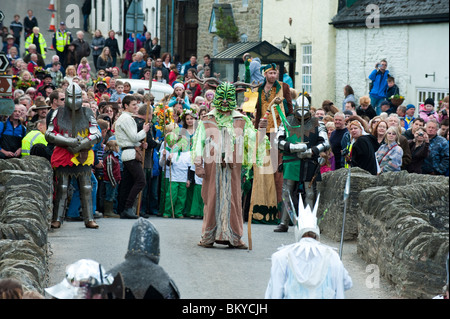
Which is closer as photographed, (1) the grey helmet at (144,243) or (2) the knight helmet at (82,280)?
(2) the knight helmet at (82,280)

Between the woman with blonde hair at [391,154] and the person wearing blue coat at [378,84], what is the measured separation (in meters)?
8.96

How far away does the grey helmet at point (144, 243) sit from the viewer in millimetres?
6684

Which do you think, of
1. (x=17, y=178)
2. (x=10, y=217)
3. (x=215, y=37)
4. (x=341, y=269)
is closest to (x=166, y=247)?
(x=17, y=178)

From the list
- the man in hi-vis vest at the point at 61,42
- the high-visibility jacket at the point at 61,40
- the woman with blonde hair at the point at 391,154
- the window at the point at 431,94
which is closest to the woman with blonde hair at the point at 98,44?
the man in hi-vis vest at the point at 61,42

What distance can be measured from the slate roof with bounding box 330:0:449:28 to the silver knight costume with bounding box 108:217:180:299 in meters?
16.7

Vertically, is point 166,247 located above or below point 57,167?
below

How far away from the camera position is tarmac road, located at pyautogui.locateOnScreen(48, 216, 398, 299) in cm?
1056

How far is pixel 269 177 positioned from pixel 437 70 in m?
8.75

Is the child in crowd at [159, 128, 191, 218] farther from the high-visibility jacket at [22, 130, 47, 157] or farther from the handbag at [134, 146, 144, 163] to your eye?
the high-visibility jacket at [22, 130, 47, 157]

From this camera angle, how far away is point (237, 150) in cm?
1328

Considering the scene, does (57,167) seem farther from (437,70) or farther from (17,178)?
(437,70)

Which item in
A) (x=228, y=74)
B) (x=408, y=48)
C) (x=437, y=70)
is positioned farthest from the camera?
(x=228, y=74)

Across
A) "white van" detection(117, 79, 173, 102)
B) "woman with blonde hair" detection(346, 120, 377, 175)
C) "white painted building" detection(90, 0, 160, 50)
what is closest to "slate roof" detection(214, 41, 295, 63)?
"white van" detection(117, 79, 173, 102)

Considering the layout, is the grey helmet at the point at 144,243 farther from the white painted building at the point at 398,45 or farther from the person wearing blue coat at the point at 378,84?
the person wearing blue coat at the point at 378,84
